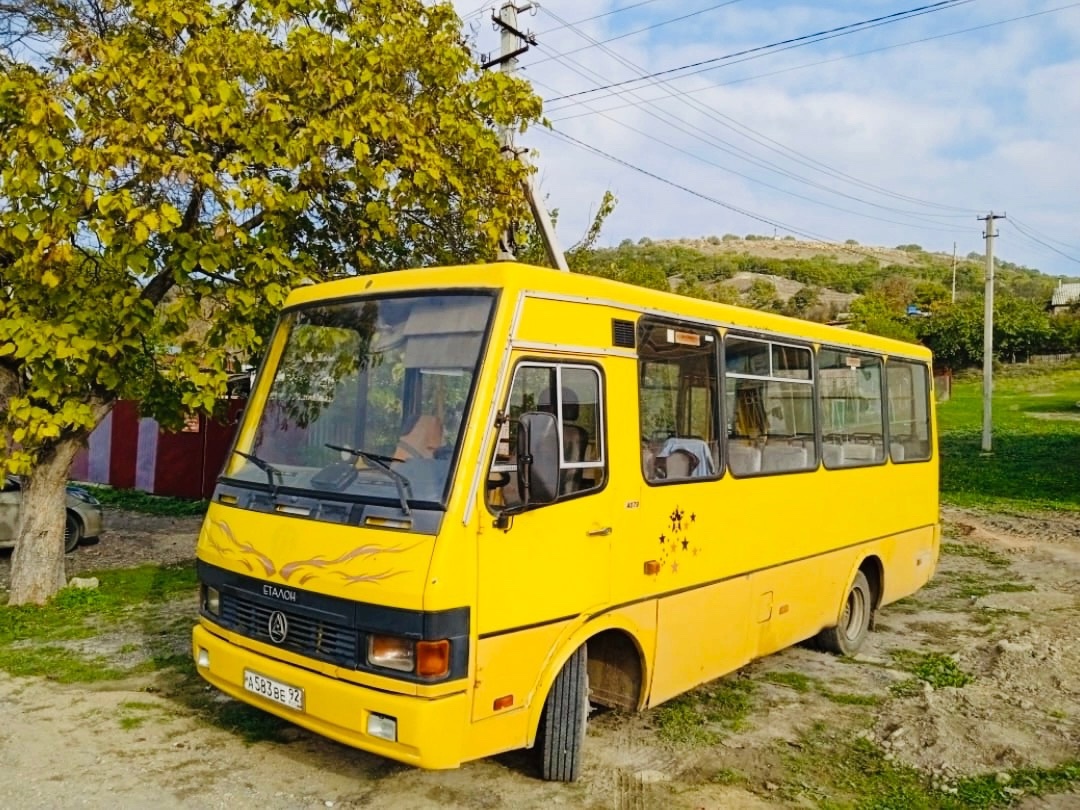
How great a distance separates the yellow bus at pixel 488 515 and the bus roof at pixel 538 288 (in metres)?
0.02

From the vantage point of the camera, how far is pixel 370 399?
5.11 metres

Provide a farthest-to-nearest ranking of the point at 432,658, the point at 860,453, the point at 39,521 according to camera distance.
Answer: the point at 39,521
the point at 860,453
the point at 432,658

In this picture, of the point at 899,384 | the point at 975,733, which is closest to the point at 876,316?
the point at 899,384

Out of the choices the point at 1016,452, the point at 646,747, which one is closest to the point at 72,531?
the point at 646,747

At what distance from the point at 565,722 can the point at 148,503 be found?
16071mm

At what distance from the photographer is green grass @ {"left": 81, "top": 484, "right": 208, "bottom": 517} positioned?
58.7ft

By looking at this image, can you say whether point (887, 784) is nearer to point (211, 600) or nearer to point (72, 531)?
point (211, 600)

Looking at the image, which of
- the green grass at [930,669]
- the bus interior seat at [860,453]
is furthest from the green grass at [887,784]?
the bus interior seat at [860,453]

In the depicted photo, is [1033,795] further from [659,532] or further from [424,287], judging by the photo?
[424,287]

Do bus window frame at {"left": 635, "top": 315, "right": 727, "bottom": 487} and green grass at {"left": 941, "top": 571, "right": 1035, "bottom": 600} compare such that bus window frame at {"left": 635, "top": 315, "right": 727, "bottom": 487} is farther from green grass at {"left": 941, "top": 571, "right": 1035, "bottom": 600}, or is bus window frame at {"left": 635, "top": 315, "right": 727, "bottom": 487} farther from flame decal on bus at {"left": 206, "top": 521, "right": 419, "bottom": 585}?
green grass at {"left": 941, "top": 571, "right": 1035, "bottom": 600}

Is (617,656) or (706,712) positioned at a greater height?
(617,656)

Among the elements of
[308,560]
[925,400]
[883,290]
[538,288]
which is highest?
[883,290]

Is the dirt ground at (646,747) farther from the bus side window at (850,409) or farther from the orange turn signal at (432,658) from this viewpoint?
the bus side window at (850,409)

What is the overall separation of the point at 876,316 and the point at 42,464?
5272 cm
